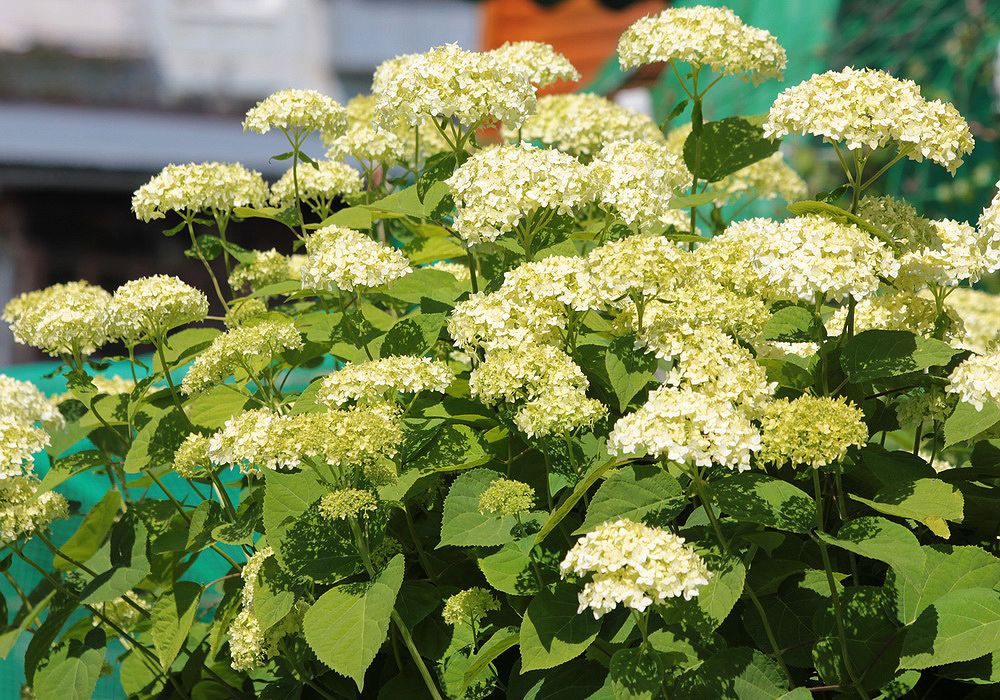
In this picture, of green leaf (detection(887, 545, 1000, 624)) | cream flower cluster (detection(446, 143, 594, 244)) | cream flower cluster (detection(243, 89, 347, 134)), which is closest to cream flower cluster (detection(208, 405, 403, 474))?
cream flower cluster (detection(446, 143, 594, 244))

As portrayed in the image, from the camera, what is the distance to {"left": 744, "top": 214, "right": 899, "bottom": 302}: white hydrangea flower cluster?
1.62 metres

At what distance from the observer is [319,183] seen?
97.0 inches

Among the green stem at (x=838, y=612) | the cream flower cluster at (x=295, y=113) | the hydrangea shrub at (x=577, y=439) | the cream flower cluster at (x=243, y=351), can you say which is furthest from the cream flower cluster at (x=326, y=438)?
the cream flower cluster at (x=295, y=113)

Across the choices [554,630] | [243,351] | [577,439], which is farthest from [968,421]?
[243,351]

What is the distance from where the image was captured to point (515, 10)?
33.7ft

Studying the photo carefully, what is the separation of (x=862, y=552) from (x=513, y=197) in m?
0.73

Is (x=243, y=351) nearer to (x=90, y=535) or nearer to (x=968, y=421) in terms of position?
(x=90, y=535)

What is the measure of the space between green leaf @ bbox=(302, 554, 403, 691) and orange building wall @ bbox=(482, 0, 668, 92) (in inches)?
322

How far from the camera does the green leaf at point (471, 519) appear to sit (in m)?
1.74

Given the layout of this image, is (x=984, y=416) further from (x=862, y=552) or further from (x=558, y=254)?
(x=558, y=254)

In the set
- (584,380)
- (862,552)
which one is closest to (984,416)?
(862,552)

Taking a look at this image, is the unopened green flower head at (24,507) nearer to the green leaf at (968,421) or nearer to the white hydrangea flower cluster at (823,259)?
the white hydrangea flower cluster at (823,259)

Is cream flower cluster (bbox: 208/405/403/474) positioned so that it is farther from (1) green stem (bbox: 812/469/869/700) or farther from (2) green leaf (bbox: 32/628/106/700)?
(2) green leaf (bbox: 32/628/106/700)

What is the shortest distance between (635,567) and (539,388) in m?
0.32
